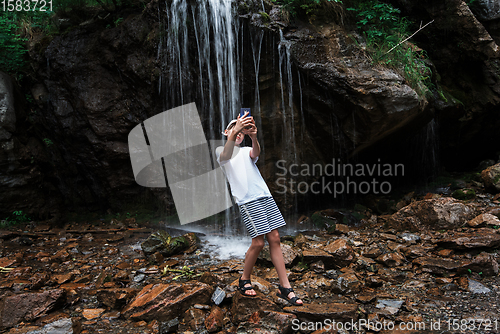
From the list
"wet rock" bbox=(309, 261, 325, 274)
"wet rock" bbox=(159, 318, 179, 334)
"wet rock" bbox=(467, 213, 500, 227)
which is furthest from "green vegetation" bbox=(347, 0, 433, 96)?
"wet rock" bbox=(159, 318, 179, 334)

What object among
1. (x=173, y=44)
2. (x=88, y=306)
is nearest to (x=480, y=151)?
(x=173, y=44)

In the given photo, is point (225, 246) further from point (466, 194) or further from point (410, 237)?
point (466, 194)

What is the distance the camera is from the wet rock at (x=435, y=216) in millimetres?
4773

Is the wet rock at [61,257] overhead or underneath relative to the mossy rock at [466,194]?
underneath

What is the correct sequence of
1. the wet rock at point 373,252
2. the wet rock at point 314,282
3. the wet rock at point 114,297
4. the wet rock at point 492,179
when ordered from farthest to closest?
1. the wet rock at point 492,179
2. the wet rock at point 373,252
3. the wet rock at point 314,282
4. the wet rock at point 114,297

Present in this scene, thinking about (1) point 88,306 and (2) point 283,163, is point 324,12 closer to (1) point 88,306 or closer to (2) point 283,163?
(2) point 283,163

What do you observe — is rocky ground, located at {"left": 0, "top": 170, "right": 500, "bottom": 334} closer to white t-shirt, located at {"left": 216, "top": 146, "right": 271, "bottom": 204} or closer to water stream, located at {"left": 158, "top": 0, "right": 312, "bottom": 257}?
white t-shirt, located at {"left": 216, "top": 146, "right": 271, "bottom": 204}

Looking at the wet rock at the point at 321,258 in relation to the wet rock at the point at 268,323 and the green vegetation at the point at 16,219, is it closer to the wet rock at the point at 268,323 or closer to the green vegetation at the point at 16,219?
the wet rock at the point at 268,323

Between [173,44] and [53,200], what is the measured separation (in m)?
5.30

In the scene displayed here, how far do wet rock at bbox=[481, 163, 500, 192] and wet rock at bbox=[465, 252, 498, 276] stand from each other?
130 inches

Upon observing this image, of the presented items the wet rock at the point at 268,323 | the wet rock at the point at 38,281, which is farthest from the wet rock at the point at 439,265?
the wet rock at the point at 38,281

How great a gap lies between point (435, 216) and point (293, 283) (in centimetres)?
291

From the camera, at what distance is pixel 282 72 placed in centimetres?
605

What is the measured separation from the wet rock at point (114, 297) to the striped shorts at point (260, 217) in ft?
5.03
